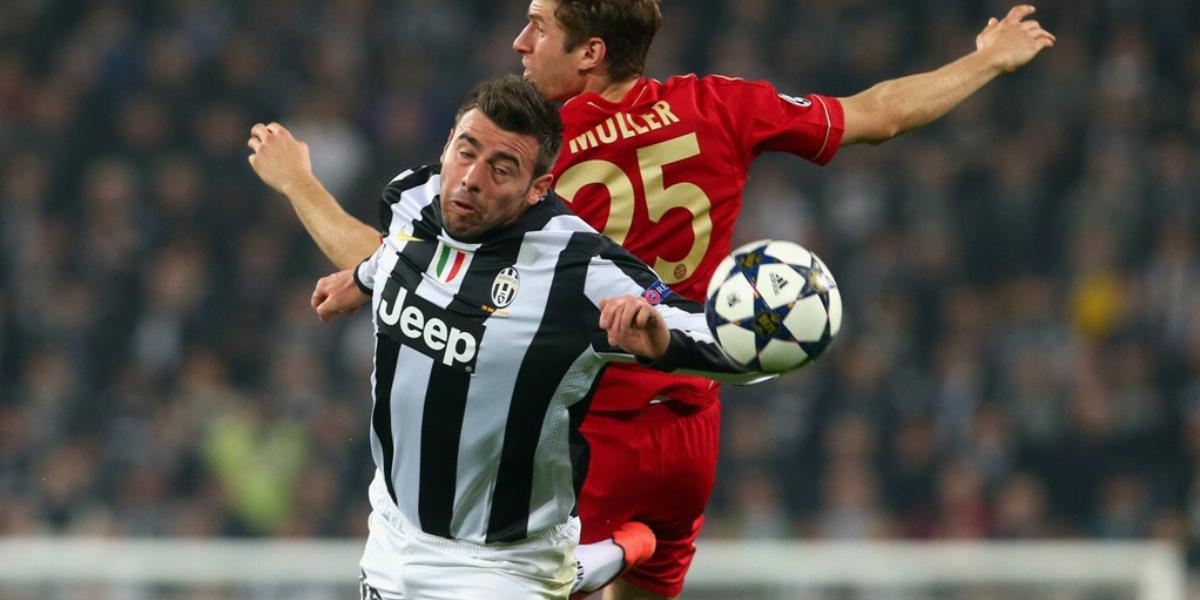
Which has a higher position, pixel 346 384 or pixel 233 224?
pixel 233 224

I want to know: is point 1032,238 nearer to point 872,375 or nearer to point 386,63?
point 872,375

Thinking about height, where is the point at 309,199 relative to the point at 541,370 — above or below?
above

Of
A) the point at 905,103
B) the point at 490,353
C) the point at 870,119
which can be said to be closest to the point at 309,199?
the point at 490,353

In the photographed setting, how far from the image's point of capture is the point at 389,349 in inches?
182

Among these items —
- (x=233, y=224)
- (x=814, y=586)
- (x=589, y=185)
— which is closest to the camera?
(x=589, y=185)

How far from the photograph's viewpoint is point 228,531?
38.7 ft

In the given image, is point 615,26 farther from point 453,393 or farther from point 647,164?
point 453,393

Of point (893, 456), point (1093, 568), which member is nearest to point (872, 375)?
point (893, 456)

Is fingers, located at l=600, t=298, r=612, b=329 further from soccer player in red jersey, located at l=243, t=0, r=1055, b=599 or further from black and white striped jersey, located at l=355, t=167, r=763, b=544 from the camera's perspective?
soccer player in red jersey, located at l=243, t=0, r=1055, b=599

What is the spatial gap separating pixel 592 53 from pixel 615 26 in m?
0.10

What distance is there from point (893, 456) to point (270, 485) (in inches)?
157

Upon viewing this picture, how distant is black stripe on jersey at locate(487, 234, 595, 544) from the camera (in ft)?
14.7

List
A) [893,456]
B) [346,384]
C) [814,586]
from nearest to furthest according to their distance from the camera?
[814,586] → [893,456] → [346,384]

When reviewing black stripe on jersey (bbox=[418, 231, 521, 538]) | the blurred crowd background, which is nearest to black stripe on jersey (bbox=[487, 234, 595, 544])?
black stripe on jersey (bbox=[418, 231, 521, 538])
